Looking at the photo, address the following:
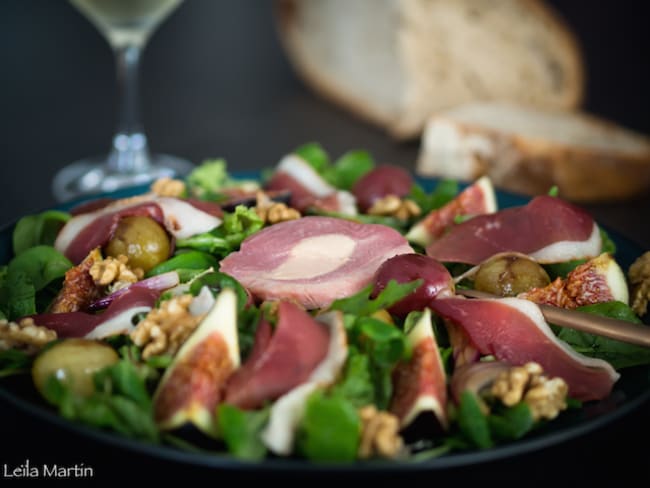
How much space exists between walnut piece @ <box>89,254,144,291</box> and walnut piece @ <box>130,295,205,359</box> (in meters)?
0.35

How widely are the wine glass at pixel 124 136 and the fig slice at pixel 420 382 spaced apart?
2344mm

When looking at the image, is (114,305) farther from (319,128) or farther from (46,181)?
(319,128)

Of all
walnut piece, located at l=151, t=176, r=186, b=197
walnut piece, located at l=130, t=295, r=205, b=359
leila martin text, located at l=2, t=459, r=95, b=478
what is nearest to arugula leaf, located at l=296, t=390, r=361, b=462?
walnut piece, located at l=130, t=295, r=205, b=359

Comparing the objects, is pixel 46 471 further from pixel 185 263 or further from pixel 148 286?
pixel 185 263

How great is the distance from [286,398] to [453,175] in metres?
2.70

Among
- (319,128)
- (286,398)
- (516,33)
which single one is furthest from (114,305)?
(516,33)

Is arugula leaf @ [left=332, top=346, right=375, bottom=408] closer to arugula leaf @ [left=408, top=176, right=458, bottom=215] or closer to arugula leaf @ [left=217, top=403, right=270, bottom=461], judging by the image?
arugula leaf @ [left=217, top=403, right=270, bottom=461]

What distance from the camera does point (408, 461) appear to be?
1693 mm

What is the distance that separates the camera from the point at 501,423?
6.10ft

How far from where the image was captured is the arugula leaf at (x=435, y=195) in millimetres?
3129

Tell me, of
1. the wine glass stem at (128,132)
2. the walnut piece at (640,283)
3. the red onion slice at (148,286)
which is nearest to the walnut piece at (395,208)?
the walnut piece at (640,283)

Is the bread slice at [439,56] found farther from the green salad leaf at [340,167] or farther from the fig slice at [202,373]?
the fig slice at [202,373]

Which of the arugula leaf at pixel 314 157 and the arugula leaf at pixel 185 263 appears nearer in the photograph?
the arugula leaf at pixel 185 263

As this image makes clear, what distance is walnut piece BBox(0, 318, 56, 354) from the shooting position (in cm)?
209
